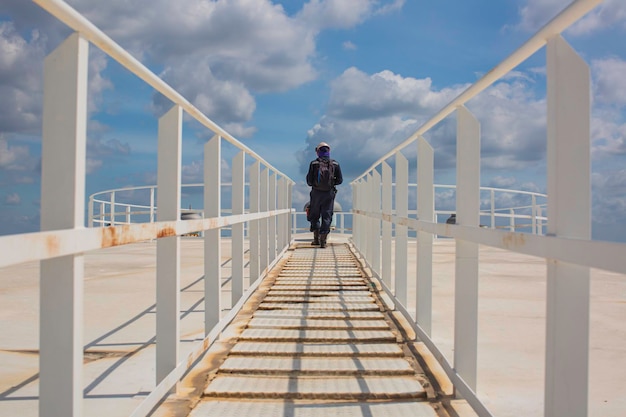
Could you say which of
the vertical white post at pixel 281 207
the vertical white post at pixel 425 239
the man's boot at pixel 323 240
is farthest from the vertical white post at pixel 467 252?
the man's boot at pixel 323 240

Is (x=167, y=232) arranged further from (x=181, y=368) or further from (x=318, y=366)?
(x=318, y=366)

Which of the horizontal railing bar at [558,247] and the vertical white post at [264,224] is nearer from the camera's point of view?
the horizontal railing bar at [558,247]

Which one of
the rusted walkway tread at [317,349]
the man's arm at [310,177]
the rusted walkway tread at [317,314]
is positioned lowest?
the rusted walkway tread at [317,349]

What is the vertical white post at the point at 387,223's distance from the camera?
515 cm

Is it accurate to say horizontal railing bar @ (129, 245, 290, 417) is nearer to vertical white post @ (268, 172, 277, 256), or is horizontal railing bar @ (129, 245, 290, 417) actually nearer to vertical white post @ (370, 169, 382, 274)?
vertical white post @ (370, 169, 382, 274)

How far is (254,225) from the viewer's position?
538 centimetres

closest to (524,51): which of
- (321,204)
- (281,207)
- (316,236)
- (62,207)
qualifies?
(62,207)

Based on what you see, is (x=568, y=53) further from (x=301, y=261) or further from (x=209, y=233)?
(x=301, y=261)

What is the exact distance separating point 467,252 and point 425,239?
971 mm

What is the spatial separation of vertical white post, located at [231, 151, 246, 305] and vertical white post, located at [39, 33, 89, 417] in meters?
2.70

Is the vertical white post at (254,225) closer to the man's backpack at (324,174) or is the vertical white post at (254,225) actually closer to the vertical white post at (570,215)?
the man's backpack at (324,174)

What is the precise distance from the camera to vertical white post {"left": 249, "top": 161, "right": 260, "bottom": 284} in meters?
5.22

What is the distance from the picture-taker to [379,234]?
6.27 m

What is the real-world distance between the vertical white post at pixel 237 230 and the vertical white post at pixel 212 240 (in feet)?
2.85
